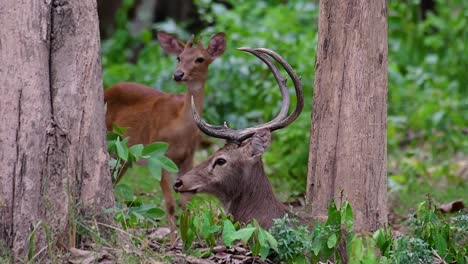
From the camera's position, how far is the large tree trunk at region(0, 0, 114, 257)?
562cm

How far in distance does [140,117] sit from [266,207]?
10.5 ft

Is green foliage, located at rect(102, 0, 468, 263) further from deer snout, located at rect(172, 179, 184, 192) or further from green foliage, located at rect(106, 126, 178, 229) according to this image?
deer snout, located at rect(172, 179, 184, 192)

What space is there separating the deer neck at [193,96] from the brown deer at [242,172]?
2320mm

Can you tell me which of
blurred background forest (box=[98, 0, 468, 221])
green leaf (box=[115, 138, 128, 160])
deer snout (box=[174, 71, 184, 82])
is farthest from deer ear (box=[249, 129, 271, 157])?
blurred background forest (box=[98, 0, 468, 221])

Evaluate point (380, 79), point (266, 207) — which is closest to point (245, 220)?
point (266, 207)

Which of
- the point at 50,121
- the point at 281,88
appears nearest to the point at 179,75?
the point at 281,88

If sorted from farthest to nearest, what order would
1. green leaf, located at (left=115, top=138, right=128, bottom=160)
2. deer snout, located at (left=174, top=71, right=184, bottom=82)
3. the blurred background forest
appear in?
A: the blurred background forest, deer snout, located at (left=174, top=71, right=184, bottom=82), green leaf, located at (left=115, top=138, right=128, bottom=160)

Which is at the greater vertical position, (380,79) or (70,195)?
(380,79)

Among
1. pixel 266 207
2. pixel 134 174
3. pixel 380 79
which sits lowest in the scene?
pixel 134 174

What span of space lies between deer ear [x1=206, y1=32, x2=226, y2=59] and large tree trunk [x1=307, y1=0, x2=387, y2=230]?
307cm

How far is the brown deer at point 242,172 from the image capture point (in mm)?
6906

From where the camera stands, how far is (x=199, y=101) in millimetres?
9406

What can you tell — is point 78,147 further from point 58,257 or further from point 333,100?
point 333,100

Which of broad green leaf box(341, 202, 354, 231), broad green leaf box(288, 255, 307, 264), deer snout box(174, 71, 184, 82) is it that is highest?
deer snout box(174, 71, 184, 82)
